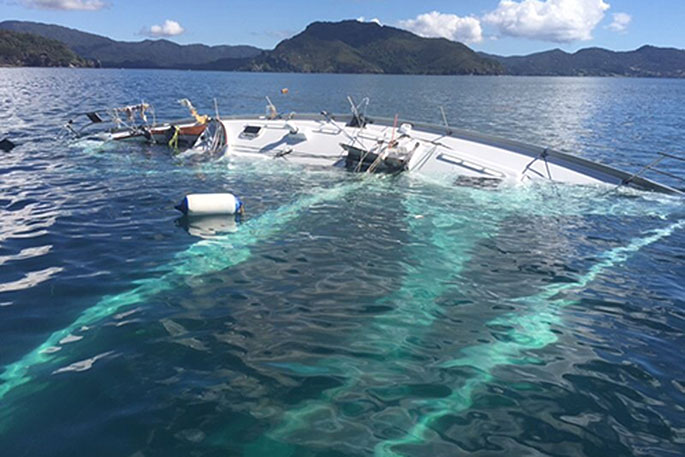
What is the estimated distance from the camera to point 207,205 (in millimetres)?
16781

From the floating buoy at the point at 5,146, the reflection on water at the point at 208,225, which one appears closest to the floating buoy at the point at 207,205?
the reflection on water at the point at 208,225

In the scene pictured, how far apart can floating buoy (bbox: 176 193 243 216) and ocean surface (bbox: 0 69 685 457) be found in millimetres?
709

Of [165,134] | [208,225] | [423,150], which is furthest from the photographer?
[165,134]

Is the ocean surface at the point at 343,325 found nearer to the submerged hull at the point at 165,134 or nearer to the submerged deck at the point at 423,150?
the submerged deck at the point at 423,150

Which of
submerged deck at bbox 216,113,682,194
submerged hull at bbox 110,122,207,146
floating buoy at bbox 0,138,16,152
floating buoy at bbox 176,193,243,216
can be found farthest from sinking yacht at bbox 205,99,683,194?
floating buoy at bbox 0,138,16,152

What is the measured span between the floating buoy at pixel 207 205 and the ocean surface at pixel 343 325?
71cm

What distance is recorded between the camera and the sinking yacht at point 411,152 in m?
22.4

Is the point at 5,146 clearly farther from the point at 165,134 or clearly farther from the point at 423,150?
the point at 423,150

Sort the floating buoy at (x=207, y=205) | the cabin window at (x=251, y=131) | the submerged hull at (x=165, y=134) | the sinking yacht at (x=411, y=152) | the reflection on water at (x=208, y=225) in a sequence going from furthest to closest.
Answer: the submerged hull at (x=165, y=134)
the cabin window at (x=251, y=131)
the sinking yacht at (x=411, y=152)
the floating buoy at (x=207, y=205)
the reflection on water at (x=208, y=225)

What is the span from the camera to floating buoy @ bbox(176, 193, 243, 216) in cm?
1670

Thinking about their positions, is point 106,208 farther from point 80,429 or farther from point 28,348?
point 80,429

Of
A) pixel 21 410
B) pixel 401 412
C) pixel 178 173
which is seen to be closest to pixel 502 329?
pixel 401 412

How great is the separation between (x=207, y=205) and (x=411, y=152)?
1219 centimetres

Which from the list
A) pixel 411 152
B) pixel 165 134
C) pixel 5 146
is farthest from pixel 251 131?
pixel 5 146
